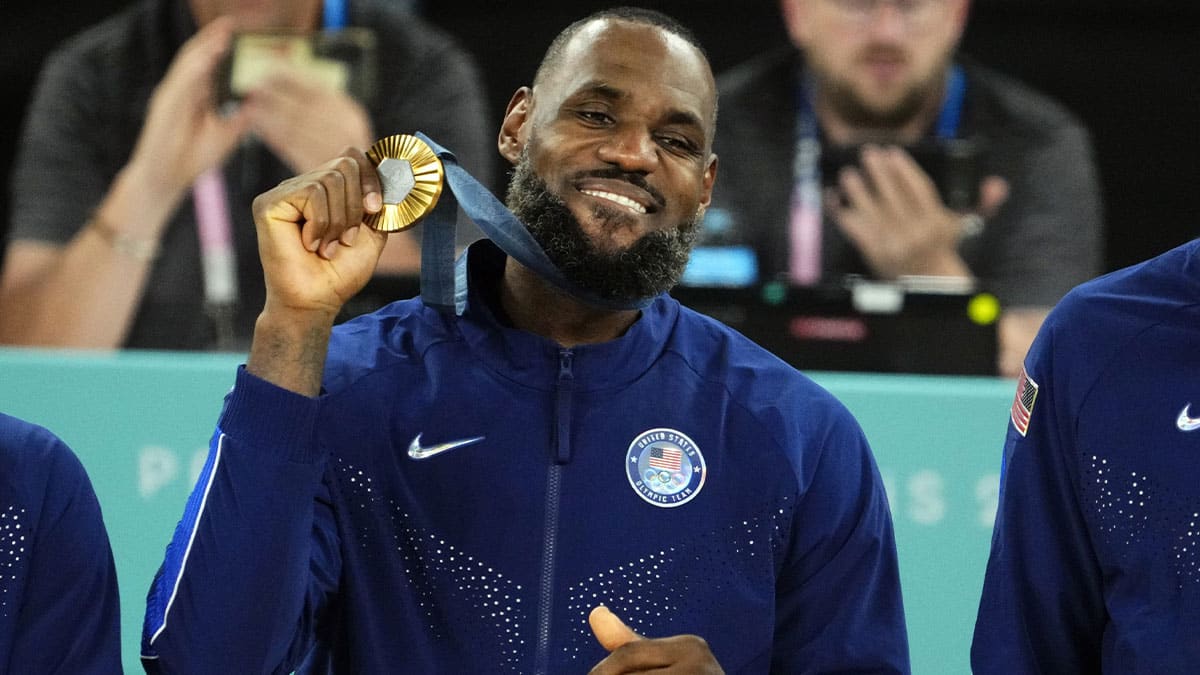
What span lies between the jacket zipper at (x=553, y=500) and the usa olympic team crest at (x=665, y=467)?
0.08m

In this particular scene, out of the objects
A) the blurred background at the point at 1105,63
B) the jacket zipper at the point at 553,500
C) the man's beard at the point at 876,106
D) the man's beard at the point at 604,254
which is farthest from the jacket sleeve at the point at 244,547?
the man's beard at the point at 876,106

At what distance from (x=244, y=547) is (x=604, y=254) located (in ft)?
1.88

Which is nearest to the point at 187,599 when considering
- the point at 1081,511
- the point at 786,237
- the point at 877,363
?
the point at 1081,511

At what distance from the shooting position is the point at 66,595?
1.74 meters

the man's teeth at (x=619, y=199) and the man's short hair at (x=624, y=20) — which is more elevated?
the man's short hair at (x=624, y=20)

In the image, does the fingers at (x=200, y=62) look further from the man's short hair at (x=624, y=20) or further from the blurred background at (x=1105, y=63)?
the man's short hair at (x=624, y=20)

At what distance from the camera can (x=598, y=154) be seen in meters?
1.98

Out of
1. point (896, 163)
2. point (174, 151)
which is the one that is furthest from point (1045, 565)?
point (174, 151)

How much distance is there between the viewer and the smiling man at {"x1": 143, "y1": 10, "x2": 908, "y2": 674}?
1865mm

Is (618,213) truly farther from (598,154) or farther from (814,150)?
(814,150)

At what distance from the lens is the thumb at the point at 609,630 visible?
173cm

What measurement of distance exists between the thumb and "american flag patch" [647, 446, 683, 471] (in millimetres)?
247

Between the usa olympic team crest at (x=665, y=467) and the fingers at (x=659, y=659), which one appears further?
the usa olympic team crest at (x=665, y=467)

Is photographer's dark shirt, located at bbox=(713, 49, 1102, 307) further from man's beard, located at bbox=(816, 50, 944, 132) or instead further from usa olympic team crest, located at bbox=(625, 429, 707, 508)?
usa olympic team crest, located at bbox=(625, 429, 707, 508)
